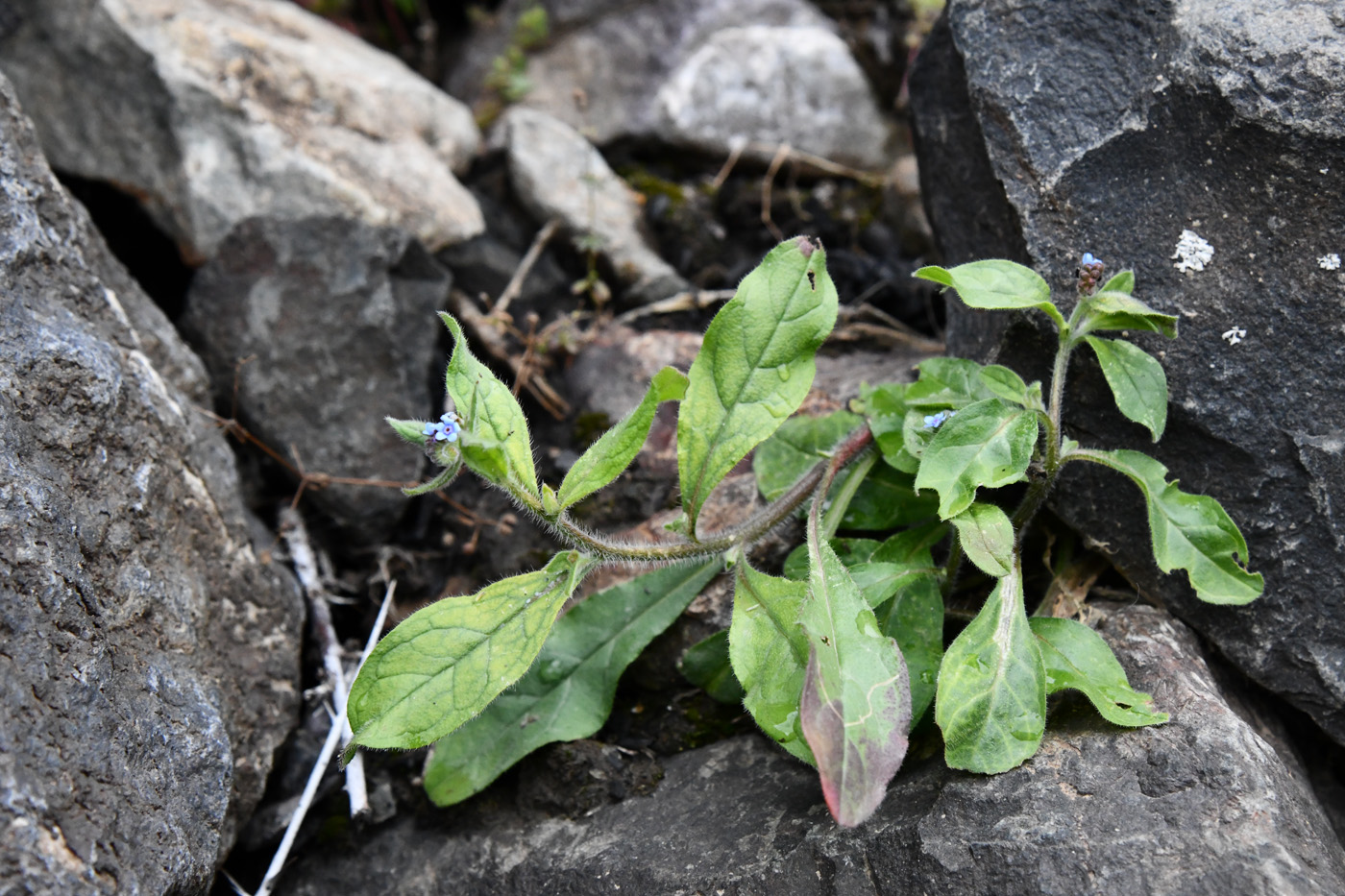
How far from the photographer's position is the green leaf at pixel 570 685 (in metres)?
2.63

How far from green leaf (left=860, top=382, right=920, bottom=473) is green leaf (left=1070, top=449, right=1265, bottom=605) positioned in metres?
0.41

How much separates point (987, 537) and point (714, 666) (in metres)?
0.83

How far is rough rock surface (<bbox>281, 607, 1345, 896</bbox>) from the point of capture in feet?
6.29

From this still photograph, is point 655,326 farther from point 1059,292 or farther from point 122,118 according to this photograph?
point 122,118

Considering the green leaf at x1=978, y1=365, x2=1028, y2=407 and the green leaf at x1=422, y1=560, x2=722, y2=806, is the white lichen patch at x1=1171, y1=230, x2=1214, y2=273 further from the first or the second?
the green leaf at x1=422, y1=560, x2=722, y2=806

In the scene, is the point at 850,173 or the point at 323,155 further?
the point at 850,173

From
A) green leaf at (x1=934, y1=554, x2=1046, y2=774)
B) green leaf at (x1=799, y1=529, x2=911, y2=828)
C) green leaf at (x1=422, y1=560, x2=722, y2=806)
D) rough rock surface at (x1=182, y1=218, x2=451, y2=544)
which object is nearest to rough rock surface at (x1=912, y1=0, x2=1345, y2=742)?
green leaf at (x1=934, y1=554, x2=1046, y2=774)

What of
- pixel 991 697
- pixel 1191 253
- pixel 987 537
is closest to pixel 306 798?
pixel 991 697

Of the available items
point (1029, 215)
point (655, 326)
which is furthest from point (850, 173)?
point (1029, 215)

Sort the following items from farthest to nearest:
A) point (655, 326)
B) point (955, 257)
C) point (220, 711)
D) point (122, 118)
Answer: point (655, 326) < point (122, 118) < point (955, 257) < point (220, 711)

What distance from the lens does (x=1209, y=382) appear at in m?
2.45

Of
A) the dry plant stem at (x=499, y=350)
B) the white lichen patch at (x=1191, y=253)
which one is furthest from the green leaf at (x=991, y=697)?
the dry plant stem at (x=499, y=350)

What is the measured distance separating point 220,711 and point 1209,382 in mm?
2562

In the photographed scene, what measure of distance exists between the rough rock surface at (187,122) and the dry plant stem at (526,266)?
0.33 metres
